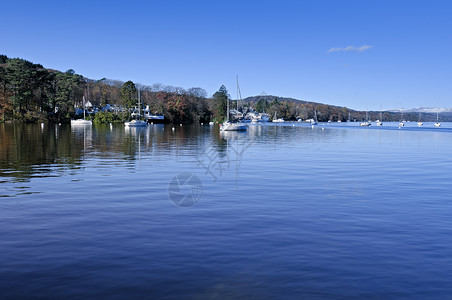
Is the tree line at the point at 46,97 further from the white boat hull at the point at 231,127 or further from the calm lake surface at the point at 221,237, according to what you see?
the calm lake surface at the point at 221,237

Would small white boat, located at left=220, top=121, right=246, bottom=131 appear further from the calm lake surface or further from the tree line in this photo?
the calm lake surface

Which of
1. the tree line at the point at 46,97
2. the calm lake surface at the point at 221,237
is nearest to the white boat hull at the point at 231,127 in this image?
the tree line at the point at 46,97

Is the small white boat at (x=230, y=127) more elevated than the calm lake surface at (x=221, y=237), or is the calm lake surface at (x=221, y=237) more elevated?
the small white boat at (x=230, y=127)

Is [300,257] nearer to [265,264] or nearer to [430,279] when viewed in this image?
[265,264]

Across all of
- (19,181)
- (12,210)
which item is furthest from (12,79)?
(12,210)

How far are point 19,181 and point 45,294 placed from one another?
16.5 meters

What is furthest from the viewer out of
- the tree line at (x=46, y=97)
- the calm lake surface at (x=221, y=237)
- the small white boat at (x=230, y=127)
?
the tree line at (x=46, y=97)

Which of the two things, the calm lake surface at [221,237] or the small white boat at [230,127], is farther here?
the small white boat at [230,127]

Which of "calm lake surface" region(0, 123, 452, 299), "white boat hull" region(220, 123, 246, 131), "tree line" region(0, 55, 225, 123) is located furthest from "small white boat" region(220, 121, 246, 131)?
"calm lake surface" region(0, 123, 452, 299)

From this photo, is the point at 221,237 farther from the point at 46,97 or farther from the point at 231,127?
the point at 46,97

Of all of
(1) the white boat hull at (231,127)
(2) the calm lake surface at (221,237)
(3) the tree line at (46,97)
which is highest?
(3) the tree line at (46,97)

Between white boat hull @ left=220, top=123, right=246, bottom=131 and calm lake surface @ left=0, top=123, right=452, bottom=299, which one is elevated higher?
white boat hull @ left=220, top=123, right=246, bottom=131

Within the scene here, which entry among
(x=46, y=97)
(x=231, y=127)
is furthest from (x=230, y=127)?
(x=46, y=97)

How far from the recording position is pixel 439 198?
1917 cm
